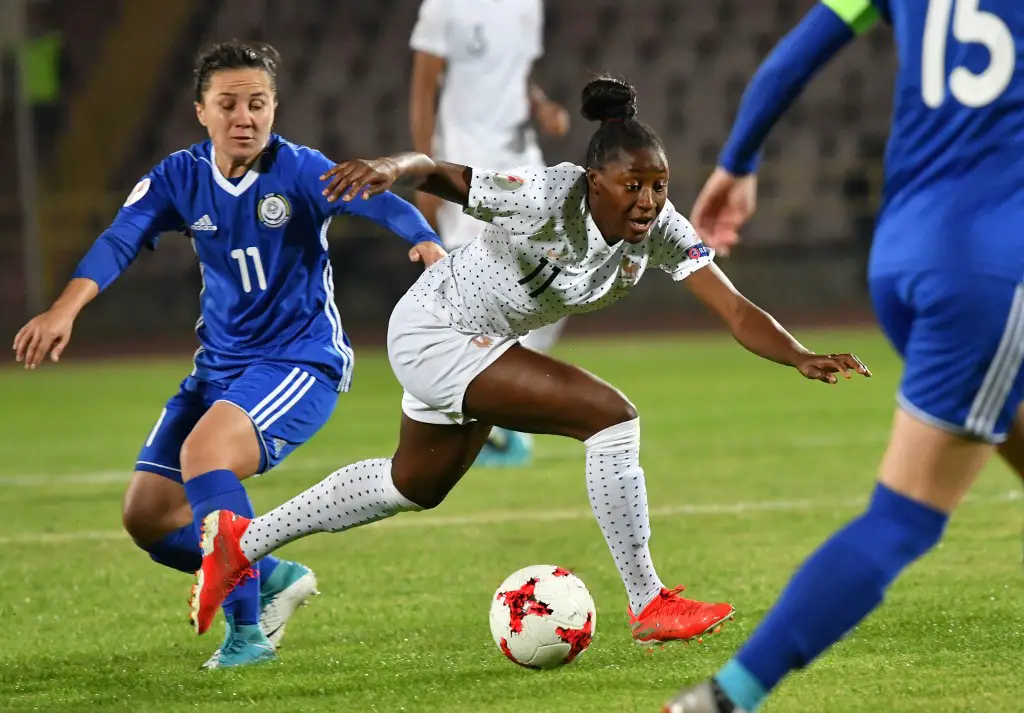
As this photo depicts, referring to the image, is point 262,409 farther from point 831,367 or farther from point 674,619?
point 831,367

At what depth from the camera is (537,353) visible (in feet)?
13.3

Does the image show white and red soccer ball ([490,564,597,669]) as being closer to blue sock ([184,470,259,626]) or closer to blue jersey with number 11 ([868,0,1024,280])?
blue sock ([184,470,259,626])

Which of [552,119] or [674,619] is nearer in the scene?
[674,619]

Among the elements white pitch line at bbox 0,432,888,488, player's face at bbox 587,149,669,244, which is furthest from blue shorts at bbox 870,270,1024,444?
white pitch line at bbox 0,432,888,488

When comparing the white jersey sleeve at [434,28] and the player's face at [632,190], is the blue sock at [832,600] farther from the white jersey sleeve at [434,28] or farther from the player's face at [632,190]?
the white jersey sleeve at [434,28]

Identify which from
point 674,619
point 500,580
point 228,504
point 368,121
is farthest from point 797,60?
point 368,121

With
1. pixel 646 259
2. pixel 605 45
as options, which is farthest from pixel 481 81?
pixel 605 45

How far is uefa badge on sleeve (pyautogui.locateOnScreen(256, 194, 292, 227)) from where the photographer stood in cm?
450

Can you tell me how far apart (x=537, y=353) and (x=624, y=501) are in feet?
1.51

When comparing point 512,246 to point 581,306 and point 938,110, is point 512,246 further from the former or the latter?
point 938,110

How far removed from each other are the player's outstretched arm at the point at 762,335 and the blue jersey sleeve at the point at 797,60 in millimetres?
874

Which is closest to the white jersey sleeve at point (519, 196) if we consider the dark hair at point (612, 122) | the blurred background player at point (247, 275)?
the dark hair at point (612, 122)

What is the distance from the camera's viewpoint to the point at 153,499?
438 centimetres

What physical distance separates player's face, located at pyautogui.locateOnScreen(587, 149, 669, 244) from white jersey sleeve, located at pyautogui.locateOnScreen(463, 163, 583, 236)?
10cm
